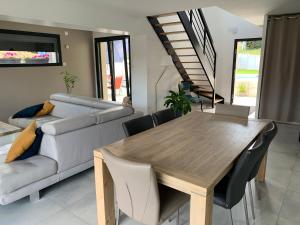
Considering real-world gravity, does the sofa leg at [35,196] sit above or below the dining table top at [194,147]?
below

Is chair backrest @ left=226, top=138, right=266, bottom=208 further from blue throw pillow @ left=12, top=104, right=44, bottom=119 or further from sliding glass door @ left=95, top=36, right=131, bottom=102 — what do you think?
sliding glass door @ left=95, top=36, right=131, bottom=102

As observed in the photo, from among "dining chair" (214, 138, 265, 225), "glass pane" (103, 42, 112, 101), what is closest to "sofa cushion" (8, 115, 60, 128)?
"glass pane" (103, 42, 112, 101)

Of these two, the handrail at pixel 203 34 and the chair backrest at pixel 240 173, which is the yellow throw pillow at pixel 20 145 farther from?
the handrail at pixel 203 34

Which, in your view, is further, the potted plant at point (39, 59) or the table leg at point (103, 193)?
the potted plant at point (39, 59)

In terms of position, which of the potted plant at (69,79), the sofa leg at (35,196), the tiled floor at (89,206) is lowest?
the tiled floor at (89,206)

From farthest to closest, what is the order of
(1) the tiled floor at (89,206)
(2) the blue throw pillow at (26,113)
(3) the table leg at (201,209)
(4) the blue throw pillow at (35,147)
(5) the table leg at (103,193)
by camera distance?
(2) the blue throw pillow at (26,113), (4) the blue throw pillow at (35,147), (1) the tiled floor at (89,206), (5) the table leg at (103,193), (3) the table leg at (201,209)

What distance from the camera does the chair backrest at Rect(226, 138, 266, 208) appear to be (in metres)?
1.48

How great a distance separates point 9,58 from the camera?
538 centimetres

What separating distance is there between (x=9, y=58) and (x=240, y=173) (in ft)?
19.0

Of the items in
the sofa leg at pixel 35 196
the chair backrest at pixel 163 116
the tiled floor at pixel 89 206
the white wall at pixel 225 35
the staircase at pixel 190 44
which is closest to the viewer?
the tiled floor at pixel 89 206

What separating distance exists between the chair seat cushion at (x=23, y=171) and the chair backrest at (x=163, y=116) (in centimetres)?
121

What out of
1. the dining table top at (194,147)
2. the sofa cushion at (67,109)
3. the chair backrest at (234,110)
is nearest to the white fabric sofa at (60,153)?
the dining table top at (194,147)

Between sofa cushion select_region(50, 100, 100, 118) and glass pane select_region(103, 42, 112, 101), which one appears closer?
sofa cushion select_region(50, 100, 100, 118)

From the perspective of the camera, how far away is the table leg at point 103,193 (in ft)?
5.78
